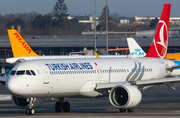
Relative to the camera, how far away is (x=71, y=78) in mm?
23203

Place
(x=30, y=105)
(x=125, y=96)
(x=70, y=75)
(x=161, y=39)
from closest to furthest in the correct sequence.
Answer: (x=30, y=105), (x=125, y=96), (x=70, y=75), (x=161, y=39)

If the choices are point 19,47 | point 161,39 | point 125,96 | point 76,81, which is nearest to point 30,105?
point 76,81

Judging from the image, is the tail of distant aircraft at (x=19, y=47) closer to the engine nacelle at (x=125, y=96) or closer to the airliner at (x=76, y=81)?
the airliner at (x=76, y=81)

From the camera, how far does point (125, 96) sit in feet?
74.8

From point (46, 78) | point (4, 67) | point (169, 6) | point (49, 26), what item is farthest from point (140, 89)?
point (49, 26)

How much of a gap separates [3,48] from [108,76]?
270 feet

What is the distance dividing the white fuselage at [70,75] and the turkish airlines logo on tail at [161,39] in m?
3.72

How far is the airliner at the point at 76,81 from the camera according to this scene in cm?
2136

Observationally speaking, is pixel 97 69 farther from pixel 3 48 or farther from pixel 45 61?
pixel 3 48

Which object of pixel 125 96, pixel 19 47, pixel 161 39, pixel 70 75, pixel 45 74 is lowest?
pixel 125 96

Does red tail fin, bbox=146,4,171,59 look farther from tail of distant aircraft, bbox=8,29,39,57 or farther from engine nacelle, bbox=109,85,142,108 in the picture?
tail of distant aircraft, bbox=8,29,39,57

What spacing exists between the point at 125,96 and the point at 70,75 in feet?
12.5

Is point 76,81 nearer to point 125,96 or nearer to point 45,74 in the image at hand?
point 45,74

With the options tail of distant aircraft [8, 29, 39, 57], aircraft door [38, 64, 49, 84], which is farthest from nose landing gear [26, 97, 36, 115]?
tail of distant aircraft [8, 29, 39, 57]
